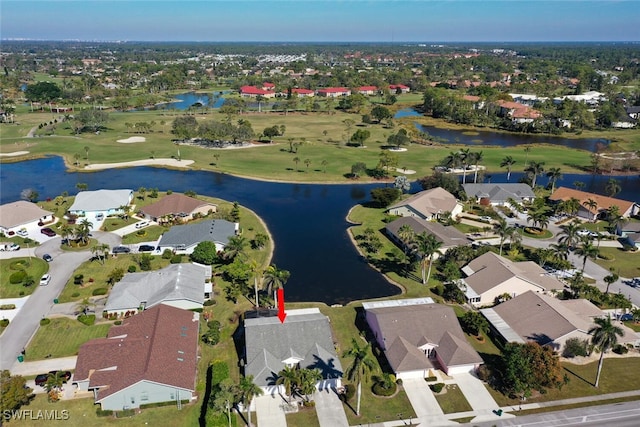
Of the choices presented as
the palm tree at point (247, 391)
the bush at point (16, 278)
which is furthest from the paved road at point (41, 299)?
the palm tree at point (247, 391)

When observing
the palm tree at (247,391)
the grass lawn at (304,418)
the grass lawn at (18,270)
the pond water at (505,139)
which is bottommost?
the grass lawn at (304,418)

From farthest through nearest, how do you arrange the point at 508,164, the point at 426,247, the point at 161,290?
the point at 508,164 < the point at 426,247 < the point at 161,290

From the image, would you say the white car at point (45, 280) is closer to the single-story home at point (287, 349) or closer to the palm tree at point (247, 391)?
the single-story home at point (287, 349)

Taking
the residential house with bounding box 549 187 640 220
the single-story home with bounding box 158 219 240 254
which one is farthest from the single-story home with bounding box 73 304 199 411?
the residential house with bounding box 549 187 640 220

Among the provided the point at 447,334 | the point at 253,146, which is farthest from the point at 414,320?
the point at 253,146

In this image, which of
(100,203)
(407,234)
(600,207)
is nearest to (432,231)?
(407,234)

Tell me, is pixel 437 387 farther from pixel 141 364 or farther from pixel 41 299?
pixel 41 299

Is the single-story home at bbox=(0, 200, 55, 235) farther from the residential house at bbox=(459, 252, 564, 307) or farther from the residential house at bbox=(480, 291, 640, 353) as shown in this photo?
the residential house at bbox=(480, 291, 640, 353)
